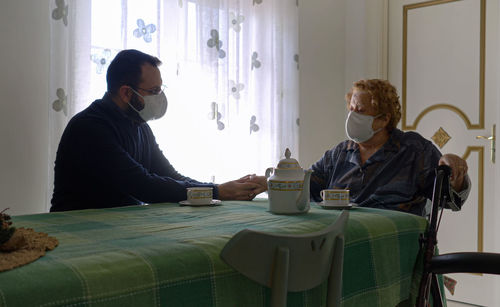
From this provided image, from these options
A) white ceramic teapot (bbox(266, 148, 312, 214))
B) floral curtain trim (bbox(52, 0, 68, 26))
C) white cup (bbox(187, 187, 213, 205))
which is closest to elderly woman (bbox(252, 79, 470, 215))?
white cup (bbox(187, 187, 213, 205))

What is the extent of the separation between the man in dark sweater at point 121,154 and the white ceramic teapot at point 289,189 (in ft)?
1.22

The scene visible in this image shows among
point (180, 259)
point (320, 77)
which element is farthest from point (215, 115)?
point (180, 259)

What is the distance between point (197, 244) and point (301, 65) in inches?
105

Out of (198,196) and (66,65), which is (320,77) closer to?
(66,65)

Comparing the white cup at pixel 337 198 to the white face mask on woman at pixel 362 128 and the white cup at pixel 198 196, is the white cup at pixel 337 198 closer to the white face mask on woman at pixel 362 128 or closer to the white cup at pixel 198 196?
the white cup at pixel 198 196

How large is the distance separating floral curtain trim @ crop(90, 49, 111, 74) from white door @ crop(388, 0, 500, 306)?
6.84 feet

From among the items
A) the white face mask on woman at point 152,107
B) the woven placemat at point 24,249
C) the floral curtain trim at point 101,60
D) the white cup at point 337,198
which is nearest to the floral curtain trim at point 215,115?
the floral curtain trim at point 101,60

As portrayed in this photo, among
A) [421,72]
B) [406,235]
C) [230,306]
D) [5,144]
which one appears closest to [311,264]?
[230,306]

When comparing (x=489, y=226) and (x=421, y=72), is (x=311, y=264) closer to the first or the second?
(x=489, y=226)

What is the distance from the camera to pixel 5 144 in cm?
204

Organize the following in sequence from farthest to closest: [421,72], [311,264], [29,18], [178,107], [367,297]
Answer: [421,72] < [178,107] < [29,18] < [367,297] < [311,264]

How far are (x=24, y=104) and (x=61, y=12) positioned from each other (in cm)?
42

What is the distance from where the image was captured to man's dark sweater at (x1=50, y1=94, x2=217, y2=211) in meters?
1.61

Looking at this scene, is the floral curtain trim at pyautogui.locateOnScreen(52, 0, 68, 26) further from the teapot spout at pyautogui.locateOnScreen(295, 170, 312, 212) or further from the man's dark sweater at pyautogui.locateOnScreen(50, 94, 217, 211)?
the teapot spout at pyautogui.locateOnScreen(295, 170, 312, 212)
